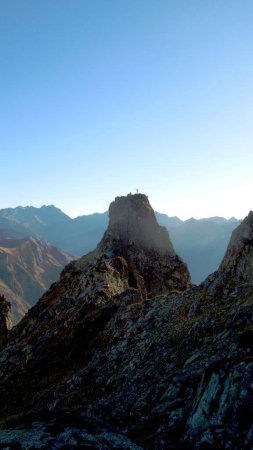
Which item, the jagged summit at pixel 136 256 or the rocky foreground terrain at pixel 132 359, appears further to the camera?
the jagged summit at pixel 136 256

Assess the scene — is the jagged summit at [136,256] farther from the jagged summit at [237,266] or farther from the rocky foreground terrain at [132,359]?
the jagged summit at [237,266]

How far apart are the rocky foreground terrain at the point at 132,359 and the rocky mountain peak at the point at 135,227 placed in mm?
596

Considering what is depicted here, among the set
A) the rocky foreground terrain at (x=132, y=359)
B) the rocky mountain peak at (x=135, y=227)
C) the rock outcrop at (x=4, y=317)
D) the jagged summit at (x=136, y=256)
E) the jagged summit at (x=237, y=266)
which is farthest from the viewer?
the rocky mountain peak at (x=135, y=227)

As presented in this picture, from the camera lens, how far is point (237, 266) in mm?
30609

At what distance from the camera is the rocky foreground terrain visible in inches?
487

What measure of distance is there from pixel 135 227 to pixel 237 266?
25.3m

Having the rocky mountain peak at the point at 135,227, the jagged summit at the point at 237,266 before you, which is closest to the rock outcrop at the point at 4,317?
the rocky mountain peak at the point at 135,227

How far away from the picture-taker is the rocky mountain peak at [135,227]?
53.3 m

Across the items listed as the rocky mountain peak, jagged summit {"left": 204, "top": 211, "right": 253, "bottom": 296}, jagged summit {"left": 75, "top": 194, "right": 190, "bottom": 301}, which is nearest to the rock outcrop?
jagged summit {"left": 75, "top": 194, "right": 190, "bottom": 301}

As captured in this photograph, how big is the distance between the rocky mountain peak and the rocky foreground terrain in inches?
23.5

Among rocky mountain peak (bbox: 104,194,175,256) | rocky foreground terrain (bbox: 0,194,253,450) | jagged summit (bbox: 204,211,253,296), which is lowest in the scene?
rocky foreground terrain (bbox: 0,194,253,450)

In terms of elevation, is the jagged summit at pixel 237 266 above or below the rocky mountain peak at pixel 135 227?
below

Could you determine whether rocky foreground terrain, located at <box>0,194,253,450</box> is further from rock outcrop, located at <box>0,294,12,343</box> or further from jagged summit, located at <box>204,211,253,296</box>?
rock outcrop, located at <box>0,294,12,343</box>

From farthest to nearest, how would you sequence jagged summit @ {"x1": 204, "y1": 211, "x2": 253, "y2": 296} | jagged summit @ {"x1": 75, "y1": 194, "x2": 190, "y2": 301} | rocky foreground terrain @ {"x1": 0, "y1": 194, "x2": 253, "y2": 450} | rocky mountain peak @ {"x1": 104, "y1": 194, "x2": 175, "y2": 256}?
rocky mountain peak @ {"x1": 104, "y1": 194, "x2": 175, "y2": 256} → jagged summit @ {"x1": 75, "y1": 194, "x2": 190, "y2": 301} → jagged summit @ {"x1": 204, "y1": 211, "x2": 253, "y2": 296} → rocky foreground terrain @ {"x1": 0, "y1": 194, "x2": 253, "y2": 450}
